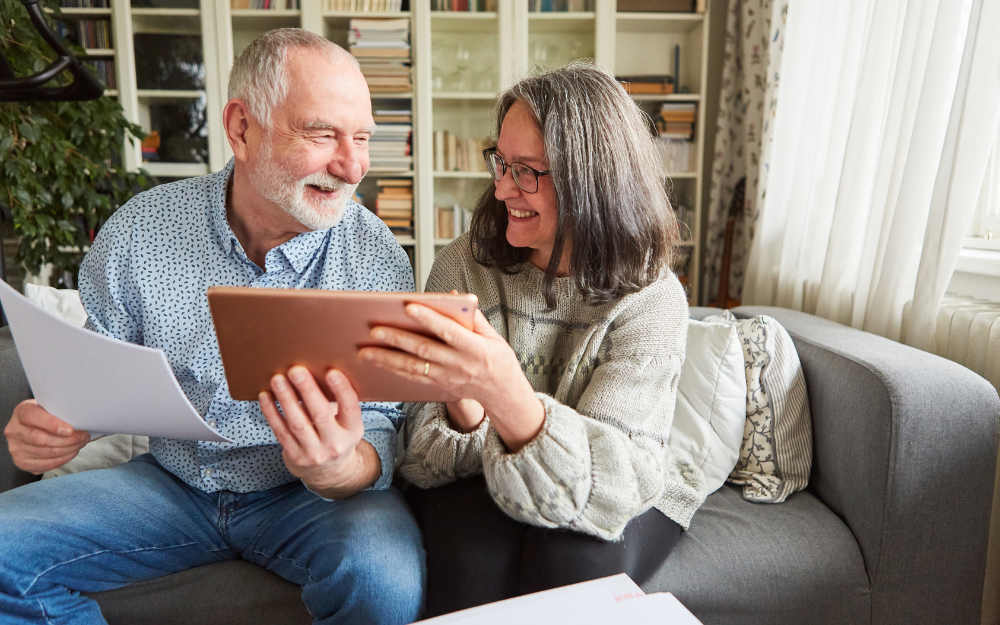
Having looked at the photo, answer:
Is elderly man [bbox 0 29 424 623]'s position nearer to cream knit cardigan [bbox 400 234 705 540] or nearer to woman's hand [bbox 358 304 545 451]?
cream knit cardigan [bbox 400 234 705 540]

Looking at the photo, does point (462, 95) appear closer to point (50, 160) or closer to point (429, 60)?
point (429, 60)

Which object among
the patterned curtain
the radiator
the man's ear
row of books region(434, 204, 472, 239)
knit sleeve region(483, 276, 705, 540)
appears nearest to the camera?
knit sleeve region(483, 276, 705, 540)

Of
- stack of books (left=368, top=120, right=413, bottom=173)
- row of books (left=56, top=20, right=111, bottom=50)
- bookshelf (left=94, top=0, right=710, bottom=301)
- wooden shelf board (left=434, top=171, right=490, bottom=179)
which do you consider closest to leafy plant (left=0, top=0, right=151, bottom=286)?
row of books (left=56, top=20, right=111, bottom=50)

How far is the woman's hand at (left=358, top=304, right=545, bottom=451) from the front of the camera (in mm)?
688

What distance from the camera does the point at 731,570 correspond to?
3.59 feet

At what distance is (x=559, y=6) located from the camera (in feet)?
9.67

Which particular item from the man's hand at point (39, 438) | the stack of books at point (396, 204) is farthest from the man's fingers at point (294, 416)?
the stack of books at point (396, 204)

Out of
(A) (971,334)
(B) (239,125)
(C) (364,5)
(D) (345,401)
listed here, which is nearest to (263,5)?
(C) (364,5)

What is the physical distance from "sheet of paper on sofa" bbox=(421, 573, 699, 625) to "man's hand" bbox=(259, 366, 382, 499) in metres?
0.27

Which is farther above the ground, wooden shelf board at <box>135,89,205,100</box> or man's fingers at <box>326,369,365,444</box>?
wooden shelf board at <box>135,89,205,100</box>

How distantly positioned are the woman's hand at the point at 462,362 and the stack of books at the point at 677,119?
2459 mm

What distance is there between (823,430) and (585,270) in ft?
1.95

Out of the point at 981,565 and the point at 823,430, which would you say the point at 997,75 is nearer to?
the point at 823,430

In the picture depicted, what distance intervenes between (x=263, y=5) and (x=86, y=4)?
0.74 meters
